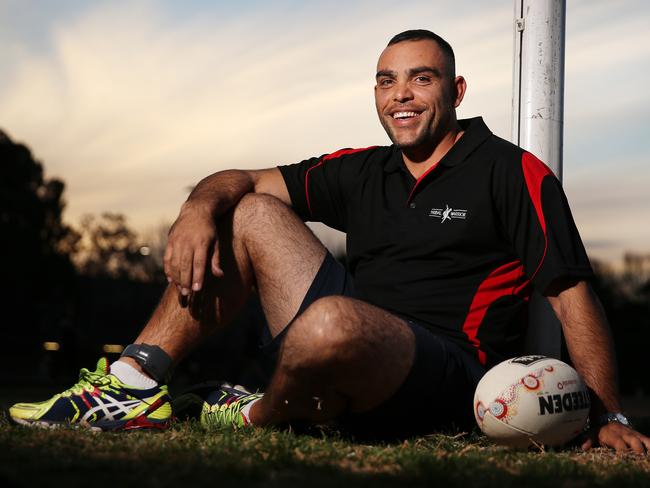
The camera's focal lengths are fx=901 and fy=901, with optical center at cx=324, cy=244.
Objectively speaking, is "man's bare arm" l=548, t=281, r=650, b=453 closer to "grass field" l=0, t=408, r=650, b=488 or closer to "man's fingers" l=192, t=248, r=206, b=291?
"grass field" l=0, t=408, r=650, b=488

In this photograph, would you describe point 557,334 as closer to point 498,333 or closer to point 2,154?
point 498,333

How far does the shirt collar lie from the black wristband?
1531 millimetres

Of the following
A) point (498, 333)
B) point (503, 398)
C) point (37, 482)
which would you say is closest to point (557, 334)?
point (498, 333)

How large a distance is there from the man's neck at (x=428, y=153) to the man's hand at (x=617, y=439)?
1.54 meters

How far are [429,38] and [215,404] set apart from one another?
7.16 ft

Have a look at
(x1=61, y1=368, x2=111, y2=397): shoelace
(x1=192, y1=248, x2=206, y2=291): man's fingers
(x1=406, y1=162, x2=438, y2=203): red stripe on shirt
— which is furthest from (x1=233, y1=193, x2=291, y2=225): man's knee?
(x1=61, y1=368, x2=111, y2=397): shoelace

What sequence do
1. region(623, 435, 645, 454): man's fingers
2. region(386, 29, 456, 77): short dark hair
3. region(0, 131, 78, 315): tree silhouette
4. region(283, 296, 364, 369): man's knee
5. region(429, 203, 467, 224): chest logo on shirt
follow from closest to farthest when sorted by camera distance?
1. region(283, 296, 364, 369): man's knee
2. region(623, 435, 645, 454): man's fingers
3. region(429, 203, 467, 224): chest logo on shirt
4. region(386, 29, 456, 77): short dark hair
5. region(0, 131, 78, 315): tree silhouette

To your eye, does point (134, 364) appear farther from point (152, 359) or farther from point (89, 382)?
point (89, 382)

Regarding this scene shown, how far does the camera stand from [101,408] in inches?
157

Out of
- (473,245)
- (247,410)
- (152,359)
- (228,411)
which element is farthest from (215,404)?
(473,245)

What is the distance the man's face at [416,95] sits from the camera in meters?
4.62

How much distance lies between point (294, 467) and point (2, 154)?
35.3m

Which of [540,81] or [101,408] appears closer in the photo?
[101,408]

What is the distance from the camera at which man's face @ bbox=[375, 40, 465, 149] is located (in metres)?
4.62
